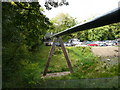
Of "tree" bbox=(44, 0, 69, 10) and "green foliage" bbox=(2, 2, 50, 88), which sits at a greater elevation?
"tree" bbox=(44, 0, 69, 10)

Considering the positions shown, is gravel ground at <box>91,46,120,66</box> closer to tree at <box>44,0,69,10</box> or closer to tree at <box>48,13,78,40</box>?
tree at <box>44,0,69,10</box>

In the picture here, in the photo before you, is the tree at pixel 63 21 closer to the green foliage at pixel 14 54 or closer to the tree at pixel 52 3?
the tree at pixel 52 3

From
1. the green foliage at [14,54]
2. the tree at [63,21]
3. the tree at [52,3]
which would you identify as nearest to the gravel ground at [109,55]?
the tree at [52,3]

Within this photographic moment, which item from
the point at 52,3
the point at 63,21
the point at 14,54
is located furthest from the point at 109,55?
the point at 63,21

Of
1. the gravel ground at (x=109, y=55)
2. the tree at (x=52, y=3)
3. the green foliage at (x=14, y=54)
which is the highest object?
the tree at (x=52, y=3)

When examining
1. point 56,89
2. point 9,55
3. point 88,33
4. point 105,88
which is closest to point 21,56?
point 9,55

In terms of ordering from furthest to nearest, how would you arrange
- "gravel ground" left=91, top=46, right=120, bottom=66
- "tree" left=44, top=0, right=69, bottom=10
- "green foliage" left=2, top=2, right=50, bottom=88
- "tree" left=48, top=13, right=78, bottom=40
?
"tree" left=48, top=13, right=78, bottom=40 < "gravel ground" left=91, top=46, right=120, bottom=66 < "tree" left=44, top=0, right=69, bottom=10 < "green foliage" left=2, top=2, right=50, bottom=88

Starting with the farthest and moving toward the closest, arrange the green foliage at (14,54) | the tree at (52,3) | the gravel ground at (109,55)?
the gravel ground at (109,55) < the tree at (52,3) < the green foliage at (14,54)

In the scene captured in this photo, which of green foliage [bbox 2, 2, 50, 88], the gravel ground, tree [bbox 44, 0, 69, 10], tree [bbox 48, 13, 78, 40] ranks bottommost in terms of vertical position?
the gravel ground

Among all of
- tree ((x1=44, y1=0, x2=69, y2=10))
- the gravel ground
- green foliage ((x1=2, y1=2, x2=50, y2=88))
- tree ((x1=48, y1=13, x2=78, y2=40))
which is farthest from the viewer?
tree ((x1=48, y1=13, x2=78, y2=40))

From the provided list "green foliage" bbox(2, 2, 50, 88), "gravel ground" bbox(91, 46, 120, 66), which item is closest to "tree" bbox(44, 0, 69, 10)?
"green foliage" bbox(2, 2, 50, 88)

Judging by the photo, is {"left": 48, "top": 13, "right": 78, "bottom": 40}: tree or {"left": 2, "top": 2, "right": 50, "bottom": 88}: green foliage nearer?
{"left": 2, "top": 2, "right": 50, "bottom": 88}: green foliage

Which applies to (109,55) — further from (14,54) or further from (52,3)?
(14,54)

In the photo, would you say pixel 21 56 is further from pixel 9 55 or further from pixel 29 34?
pixel 29 34
